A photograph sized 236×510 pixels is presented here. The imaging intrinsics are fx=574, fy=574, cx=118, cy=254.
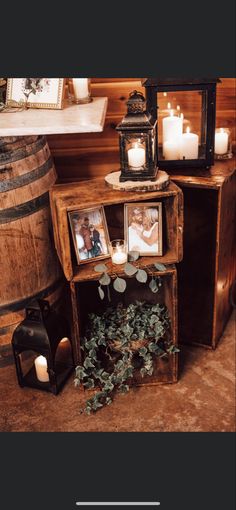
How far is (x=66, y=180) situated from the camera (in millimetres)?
2957

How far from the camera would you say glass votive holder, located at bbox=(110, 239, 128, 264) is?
2361mm

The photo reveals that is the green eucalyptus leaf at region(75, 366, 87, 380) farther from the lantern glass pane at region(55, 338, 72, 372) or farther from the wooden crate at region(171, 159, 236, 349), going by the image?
the wooden crate at region(171, 159, 236, 349)

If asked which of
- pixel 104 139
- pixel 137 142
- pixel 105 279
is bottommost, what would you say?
pixel 105 279

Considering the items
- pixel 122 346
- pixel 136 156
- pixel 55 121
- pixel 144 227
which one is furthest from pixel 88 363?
pixel 55 121

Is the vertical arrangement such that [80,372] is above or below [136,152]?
Answer: below

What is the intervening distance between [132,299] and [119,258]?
397mm

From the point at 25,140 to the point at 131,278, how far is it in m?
0.77

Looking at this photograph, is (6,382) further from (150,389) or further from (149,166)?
(149,166)

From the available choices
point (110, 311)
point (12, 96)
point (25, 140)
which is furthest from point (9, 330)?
point (12, 96)

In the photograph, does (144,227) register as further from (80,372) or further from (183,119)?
(80,372)

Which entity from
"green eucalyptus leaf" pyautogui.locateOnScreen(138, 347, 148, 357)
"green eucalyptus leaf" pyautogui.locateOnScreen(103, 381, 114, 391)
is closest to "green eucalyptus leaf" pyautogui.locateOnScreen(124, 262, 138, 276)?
"green eucalyptus leaf" pyautogui.locateOnScreen(138, 347, 148, 357)

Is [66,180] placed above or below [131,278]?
above

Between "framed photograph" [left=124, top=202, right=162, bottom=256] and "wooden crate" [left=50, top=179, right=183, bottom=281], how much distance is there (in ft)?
0.13

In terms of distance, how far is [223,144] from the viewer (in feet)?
8.43
